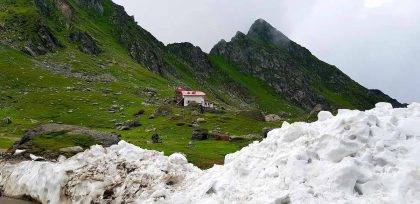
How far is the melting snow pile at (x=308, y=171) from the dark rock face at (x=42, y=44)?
124570mm

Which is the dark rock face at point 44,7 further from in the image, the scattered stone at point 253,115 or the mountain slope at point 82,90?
the scattered stone at point 253,115

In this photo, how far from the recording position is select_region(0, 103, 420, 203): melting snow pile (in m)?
20.8

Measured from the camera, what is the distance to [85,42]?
6841 inches

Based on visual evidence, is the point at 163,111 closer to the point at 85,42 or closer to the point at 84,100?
the point at 84,100

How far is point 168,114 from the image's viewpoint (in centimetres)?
9300

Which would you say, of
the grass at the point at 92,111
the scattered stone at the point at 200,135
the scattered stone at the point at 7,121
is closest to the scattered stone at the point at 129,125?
the grass at the point at 92,111

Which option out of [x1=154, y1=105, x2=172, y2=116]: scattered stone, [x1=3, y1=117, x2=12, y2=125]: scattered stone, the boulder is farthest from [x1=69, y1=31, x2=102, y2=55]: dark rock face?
the boulder

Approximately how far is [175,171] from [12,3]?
523 feet

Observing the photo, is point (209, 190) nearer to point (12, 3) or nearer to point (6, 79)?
point (6, 79)

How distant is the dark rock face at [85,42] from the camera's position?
17112cm

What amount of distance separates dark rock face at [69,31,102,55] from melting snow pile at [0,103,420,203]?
5640 inches

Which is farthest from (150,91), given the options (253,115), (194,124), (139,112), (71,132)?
(71,132)

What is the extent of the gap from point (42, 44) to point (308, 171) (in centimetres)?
14131

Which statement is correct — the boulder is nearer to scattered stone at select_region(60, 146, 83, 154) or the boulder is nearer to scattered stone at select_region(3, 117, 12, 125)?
scattered stone at select_region(60, 146, 83, 154)
